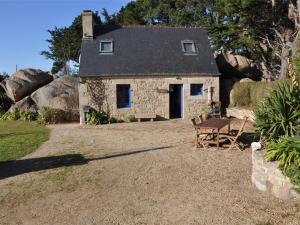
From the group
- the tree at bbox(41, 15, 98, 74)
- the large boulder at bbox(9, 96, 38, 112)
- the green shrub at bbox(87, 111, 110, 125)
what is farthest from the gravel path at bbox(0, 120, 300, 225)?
the tree at bbox(41, 15, 98, 74)

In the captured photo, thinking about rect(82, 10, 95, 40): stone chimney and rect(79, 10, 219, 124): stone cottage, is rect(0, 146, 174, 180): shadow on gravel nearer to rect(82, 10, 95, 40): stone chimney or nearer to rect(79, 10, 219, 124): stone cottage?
rect(79, 10, 219, 124): stone cottage

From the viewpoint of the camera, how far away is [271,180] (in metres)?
7.02

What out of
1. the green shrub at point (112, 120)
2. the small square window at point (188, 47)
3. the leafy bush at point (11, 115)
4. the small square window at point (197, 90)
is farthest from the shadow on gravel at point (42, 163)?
the leafy bush at point (11, 115)

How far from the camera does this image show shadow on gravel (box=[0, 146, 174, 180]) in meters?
9.66

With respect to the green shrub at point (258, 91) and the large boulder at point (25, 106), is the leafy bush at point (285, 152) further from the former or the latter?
the large boulder at point (25, 106)

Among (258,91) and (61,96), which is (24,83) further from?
(258,91)

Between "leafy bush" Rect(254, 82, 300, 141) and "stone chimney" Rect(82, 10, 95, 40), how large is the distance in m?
15.0

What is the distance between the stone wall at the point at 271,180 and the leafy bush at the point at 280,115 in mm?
1013

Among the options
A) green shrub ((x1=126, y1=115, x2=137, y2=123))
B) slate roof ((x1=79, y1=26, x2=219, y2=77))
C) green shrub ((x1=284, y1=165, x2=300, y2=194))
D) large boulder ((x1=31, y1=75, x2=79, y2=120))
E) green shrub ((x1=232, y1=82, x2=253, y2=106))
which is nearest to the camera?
green shrub ((x1=284, y1=165, x2=300, y2=194))

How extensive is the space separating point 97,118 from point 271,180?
14.0 meters

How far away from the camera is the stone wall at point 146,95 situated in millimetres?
20375

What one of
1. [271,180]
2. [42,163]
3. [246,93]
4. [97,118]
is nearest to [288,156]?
[271,180]

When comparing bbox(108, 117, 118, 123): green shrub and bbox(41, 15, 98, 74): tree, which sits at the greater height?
bbox(41, 15, 98, 74): tree

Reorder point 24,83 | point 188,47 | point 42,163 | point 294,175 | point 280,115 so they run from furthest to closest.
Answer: point 24,83, point 188,47, point 42,163, point 280,115, point 294,175
